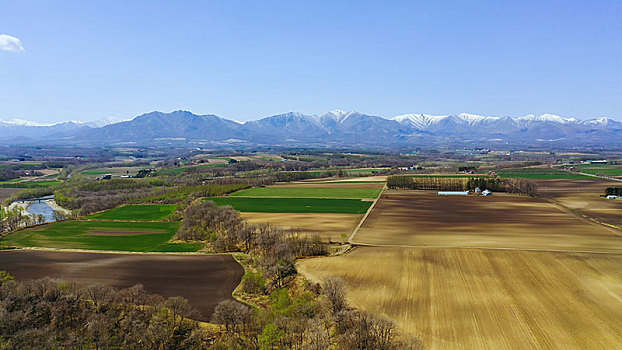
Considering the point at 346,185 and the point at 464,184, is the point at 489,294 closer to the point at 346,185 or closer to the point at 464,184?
the point at 464,184

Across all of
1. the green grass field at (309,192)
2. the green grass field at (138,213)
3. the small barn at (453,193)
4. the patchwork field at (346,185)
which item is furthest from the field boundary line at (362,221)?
the green grass field at (138,213)

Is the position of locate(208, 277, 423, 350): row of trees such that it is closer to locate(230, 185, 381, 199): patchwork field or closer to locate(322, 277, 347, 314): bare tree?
locate(322, 277, 347, 314): bare tree

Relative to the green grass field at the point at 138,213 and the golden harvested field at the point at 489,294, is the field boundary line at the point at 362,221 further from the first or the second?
the green grass field at the point at 138,213

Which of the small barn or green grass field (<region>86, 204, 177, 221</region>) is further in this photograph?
the small barn

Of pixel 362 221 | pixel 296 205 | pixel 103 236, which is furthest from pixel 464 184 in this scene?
pixel 103 236

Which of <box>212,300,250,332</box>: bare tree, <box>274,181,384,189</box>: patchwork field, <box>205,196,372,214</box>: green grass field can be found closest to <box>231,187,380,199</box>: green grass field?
<box>274,181,384,189</box>: patchwork field

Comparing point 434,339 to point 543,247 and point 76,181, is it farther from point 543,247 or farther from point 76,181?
point 76,181
